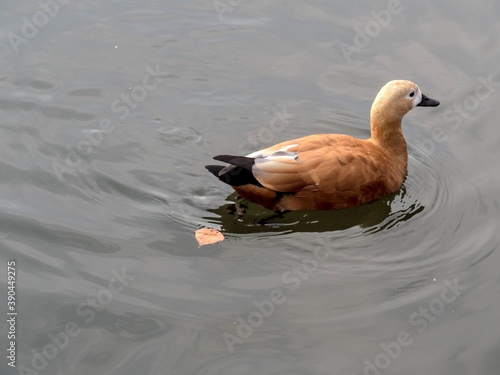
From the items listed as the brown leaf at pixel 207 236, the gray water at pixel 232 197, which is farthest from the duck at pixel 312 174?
the brown leaf at pixel 207 236

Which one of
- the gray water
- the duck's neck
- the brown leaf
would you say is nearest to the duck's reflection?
the gray water

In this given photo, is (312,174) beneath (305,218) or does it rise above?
above

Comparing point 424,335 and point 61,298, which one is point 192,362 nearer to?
point 61,298

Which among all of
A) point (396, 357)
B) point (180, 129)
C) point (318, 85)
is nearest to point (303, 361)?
point (396, 357)

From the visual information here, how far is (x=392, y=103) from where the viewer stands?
806 centimetres

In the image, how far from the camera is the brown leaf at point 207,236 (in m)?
7.22

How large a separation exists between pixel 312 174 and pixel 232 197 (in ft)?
2.77

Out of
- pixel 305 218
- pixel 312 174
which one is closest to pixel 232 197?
pixel 305 218

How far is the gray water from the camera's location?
20.7 ft

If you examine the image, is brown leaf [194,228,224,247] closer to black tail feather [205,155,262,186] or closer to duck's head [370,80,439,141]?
black tail feather [205,155,262,186]

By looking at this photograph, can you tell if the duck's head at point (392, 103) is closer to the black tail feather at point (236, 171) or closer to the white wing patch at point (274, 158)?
the white wing patch at point (274, 158)

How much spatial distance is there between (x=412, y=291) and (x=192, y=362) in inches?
76.1

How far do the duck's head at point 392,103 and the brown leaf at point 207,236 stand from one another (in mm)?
1981

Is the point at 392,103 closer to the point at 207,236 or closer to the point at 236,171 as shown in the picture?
the point at 236,171
